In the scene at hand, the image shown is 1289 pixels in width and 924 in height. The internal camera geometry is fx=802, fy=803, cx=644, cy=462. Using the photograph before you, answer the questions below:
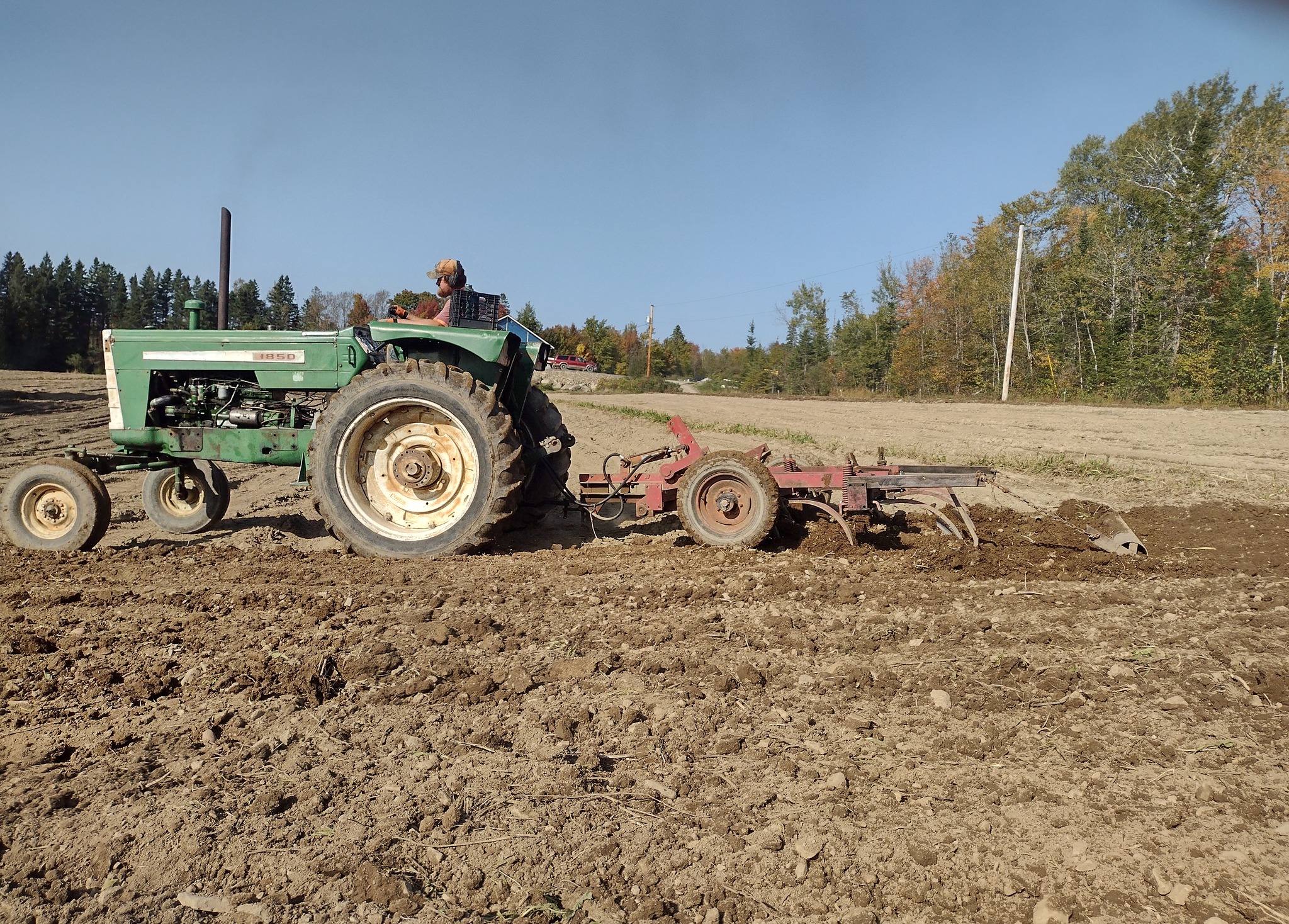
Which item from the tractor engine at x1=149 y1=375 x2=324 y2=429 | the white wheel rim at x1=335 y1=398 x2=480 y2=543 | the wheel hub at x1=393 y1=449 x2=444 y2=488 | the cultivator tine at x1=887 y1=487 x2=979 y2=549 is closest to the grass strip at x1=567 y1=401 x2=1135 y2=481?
the cultivator tine at x1=887 y1=487 x2=979 y2=549

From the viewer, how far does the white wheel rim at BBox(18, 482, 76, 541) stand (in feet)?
18.5

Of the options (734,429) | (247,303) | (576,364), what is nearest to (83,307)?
(247,303)

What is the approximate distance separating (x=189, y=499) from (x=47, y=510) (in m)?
1.01

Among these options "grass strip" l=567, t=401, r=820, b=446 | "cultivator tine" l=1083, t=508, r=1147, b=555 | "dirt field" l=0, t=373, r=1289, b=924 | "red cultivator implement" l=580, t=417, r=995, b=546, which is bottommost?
"dirt field" l=0, t=373, r=1289, b=924

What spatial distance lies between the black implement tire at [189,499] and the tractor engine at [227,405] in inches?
16.9

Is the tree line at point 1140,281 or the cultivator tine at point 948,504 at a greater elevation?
the tree line at point 1140,281

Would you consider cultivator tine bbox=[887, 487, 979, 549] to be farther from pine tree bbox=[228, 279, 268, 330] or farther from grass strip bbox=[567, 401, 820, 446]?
pine tree bbox=[228, 279, 268, 330]

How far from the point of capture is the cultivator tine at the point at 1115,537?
525cm

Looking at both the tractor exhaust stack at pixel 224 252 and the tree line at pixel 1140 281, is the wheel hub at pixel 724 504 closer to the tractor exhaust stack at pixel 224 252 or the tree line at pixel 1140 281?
the tractor exhaust stack at pixel 224 252

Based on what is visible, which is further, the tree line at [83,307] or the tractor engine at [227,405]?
the tree line at [83,307]

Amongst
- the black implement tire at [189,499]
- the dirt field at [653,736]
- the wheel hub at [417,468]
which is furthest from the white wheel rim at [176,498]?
the wheel hub at [417,468]

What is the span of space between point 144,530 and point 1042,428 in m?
13.6

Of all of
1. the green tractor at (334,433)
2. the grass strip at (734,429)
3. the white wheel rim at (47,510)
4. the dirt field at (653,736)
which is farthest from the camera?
the grass strip at (734,429)

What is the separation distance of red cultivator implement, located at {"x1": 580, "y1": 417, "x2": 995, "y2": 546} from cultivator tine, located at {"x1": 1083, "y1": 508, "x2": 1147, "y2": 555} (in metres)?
0.79
